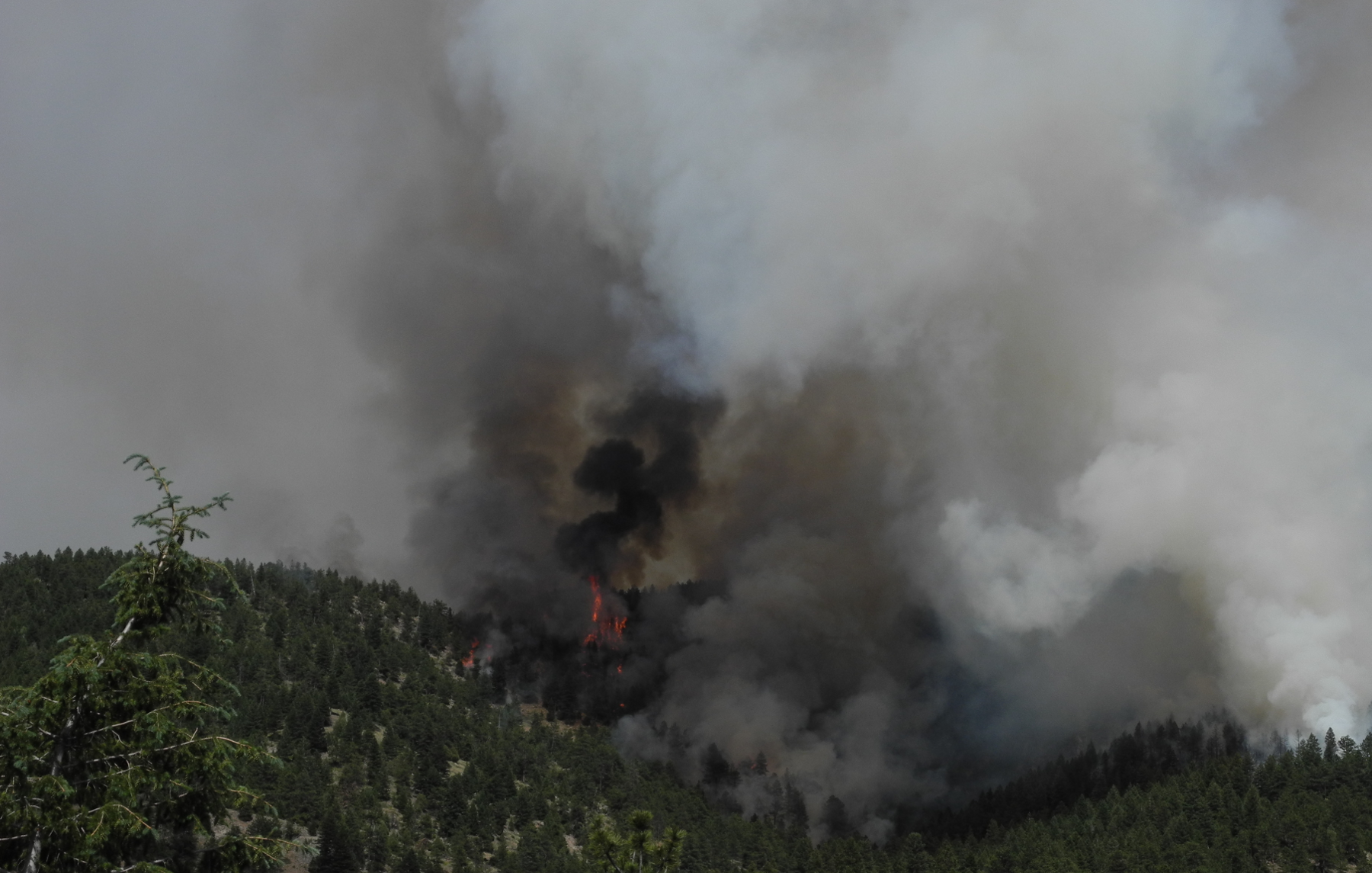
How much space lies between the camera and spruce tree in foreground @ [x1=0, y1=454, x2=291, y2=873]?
79.4 feet

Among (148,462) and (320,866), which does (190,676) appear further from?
(320,866)

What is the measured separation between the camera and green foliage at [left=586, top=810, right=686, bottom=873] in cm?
4603

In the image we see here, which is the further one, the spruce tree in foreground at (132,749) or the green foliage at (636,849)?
the green foliage at (636,849)

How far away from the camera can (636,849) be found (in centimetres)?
4734

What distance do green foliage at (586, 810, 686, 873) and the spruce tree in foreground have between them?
69.8ft

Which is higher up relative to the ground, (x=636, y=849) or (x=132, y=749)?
(x=132, y=749)

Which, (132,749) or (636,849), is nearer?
(132,749)

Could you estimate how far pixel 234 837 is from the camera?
26000 mm

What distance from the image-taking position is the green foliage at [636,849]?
46.0 m

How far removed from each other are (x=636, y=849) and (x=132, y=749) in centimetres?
2675

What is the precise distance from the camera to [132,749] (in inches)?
1027

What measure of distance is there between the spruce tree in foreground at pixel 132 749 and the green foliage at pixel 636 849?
21.3 meters

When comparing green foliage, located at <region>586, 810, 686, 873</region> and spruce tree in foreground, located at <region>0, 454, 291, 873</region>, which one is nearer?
spruce tree in foreground, located at <region>0, 454, 291, 873</region>

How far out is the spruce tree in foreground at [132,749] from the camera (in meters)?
24.2
